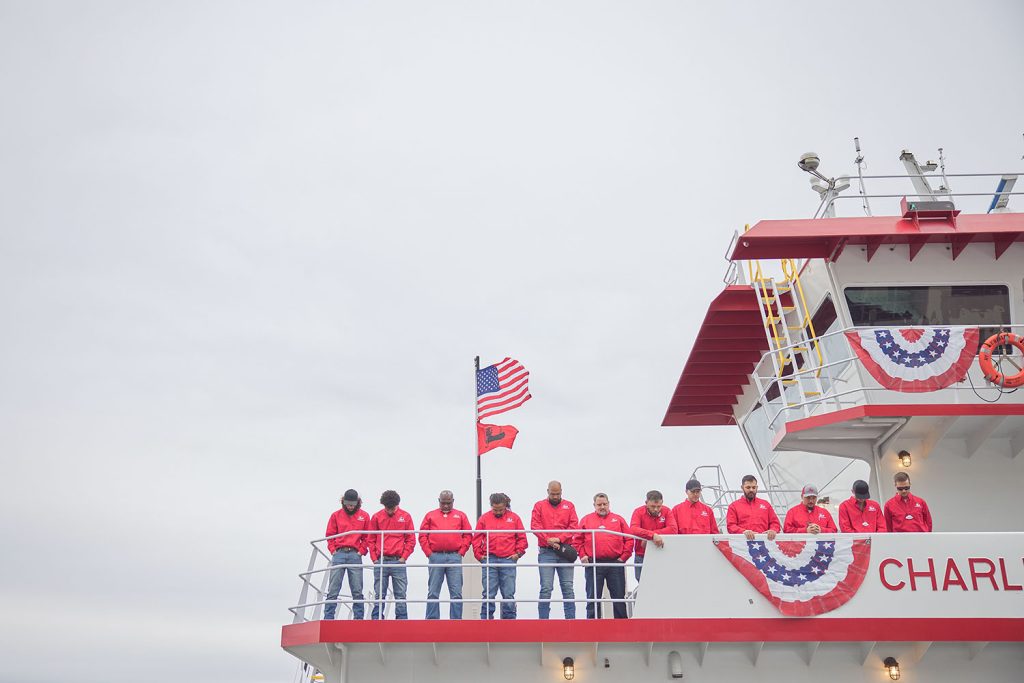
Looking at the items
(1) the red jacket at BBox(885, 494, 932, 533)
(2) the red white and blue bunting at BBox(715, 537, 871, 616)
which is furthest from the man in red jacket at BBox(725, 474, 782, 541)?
(1) the red jacket at BBox(885, 494, 932, 533)

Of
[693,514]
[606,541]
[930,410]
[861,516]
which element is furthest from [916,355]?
[606,541]

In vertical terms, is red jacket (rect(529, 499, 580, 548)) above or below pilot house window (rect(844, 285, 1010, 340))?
below

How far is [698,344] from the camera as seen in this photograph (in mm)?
18969

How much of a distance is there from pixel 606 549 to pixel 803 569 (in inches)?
95.4

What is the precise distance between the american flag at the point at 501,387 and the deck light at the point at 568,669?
24.2 feet

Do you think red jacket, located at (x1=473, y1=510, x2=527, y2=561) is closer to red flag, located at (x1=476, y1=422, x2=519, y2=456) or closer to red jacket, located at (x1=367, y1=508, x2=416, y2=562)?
red jacket, located at (x1=367, y1=508, x2=416, y2=562)

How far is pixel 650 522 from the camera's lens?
40.7ft

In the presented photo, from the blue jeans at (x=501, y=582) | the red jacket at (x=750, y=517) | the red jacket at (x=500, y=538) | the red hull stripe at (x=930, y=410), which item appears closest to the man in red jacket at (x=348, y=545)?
the red jacket at (x=500, y=538)

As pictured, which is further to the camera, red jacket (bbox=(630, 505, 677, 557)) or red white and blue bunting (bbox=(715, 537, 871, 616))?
red jacket (bbox=(630, 505, 677, 557))

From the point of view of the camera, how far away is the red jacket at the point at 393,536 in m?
12.2

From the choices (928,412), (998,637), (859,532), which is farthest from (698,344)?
(998,637)

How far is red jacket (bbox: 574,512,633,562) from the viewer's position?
39.8 feet

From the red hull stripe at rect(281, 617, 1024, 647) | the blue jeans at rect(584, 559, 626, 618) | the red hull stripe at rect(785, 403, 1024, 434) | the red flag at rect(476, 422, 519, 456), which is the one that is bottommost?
the red hull stripe at rect(281, 617, 1024, 647)

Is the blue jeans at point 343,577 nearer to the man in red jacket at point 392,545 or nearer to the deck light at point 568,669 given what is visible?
the man in red jacket at point 392,545
